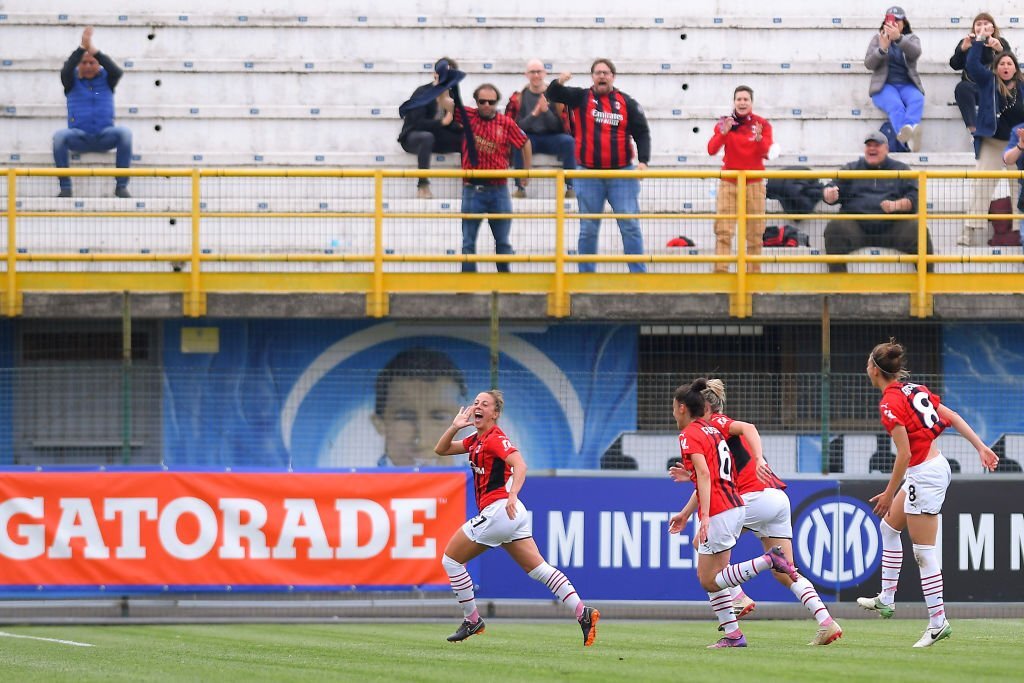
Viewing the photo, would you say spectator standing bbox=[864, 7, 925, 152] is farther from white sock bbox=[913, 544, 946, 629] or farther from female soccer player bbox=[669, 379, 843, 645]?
white sock bbox=[913, 544, 946, 629]

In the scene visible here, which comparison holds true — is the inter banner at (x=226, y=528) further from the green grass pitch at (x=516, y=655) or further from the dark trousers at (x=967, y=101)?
the dark trousers at (x=967, y=101)

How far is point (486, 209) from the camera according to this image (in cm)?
1748

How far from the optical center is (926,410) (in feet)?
35.2

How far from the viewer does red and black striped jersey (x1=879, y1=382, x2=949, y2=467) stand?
35.1 ft

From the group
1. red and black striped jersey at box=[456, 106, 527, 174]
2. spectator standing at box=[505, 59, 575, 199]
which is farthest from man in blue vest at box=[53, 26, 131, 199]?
spectator standing at box=[505, 59, 575, 199]

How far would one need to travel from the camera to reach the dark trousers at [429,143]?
18.9m

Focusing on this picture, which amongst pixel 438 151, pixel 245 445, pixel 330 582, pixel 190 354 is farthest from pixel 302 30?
pixel 330 582

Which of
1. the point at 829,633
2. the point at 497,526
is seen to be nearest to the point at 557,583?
the point at 497,526

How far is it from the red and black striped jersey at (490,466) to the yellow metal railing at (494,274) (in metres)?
5.92

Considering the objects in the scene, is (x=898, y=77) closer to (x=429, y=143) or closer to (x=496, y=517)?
(x=429, y=143)

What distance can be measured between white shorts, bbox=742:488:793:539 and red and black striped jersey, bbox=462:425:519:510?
1763mm

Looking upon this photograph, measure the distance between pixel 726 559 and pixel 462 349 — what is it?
736 centimetres

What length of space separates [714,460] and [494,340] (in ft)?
19.7

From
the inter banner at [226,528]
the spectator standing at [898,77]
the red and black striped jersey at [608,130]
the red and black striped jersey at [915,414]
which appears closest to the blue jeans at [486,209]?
the red and black striped jersey at [608,130]
